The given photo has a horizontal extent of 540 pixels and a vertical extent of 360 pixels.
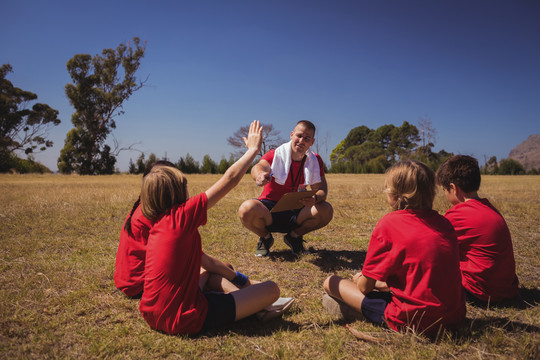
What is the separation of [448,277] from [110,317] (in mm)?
2666

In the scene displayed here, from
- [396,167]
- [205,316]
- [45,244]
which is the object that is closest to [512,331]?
[396,167]

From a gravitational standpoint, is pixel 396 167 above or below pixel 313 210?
above

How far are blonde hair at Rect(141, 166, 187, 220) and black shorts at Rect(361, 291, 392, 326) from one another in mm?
1617

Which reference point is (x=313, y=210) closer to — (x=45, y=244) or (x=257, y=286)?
(x=257, y=286)

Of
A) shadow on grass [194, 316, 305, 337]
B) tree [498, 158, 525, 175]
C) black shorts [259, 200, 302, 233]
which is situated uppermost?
tree [498, 158, 525, 175]

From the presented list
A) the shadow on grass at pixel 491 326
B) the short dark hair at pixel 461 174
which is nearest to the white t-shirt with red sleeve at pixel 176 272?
the shadow on grass at pixel 491 326

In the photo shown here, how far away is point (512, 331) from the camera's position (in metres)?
2.41

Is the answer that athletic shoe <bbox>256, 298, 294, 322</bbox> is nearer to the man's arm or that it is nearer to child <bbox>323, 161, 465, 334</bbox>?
child <bbox>323, 161, 465, 334</bbox>

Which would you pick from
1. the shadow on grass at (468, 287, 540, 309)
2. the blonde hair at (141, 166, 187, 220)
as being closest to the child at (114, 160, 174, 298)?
the blonde hair at (141, 166, 187, 220)

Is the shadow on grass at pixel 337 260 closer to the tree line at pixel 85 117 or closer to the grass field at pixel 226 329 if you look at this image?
the grass field at pixel 226 329

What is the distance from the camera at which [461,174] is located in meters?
2.91

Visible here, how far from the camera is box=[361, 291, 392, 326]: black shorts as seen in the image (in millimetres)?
2395

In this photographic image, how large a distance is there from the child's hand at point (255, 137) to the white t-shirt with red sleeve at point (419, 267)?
112 cm

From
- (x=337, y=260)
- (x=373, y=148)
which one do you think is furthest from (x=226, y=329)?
(x=373, y=148)
